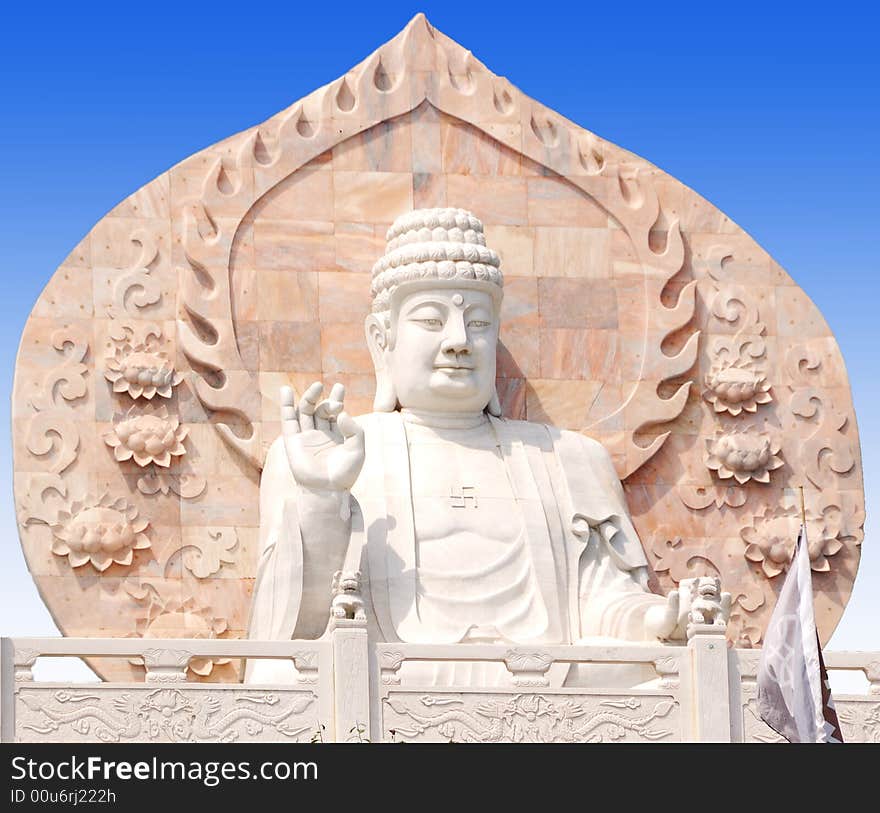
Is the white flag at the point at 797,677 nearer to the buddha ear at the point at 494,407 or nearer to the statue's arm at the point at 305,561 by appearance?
the statue's arm at the point at 305,561

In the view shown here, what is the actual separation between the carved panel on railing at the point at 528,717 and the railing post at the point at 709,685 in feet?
0.37

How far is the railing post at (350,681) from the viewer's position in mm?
14758

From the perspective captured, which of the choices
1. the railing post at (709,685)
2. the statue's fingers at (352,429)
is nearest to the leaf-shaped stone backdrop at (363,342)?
the statue's fingers at (352,429)

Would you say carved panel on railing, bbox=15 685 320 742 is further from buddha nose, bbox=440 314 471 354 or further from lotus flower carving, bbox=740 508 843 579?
lotus flower carving, bbox=740 508 843 579

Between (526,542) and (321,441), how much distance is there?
1.33 meters

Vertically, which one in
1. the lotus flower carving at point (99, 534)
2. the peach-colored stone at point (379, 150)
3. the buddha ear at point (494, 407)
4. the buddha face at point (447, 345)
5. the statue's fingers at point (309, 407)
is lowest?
the lotus flower carving at point (99, 534)

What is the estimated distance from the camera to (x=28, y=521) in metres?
17.3

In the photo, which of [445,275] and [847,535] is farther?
[847,535]

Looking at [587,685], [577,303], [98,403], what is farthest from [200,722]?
[577,303]

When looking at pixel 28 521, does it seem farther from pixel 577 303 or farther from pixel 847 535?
pixel 847 535

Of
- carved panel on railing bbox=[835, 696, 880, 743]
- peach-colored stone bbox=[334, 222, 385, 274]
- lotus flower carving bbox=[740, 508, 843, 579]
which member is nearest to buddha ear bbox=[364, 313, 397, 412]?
peach-colored stone bbox=[334, 222, 385, 274]

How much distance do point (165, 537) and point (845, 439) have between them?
4018 millimetres

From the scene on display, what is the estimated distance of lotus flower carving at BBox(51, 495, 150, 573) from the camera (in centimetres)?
1731

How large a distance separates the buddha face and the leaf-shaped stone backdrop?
33.8 inches
